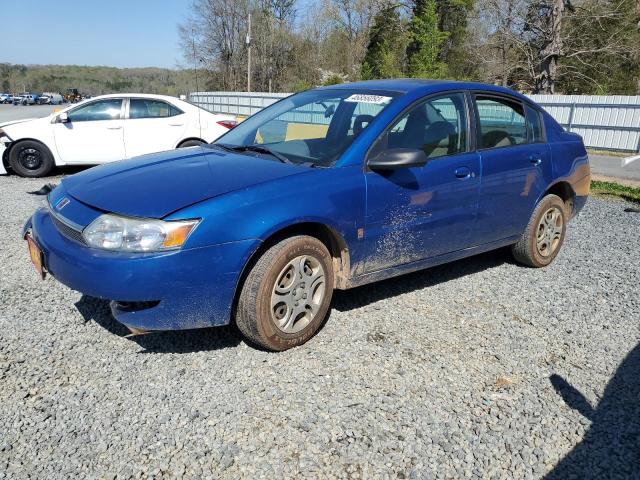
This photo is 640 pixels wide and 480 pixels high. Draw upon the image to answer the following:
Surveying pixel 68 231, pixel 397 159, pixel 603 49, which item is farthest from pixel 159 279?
pixel 603 49

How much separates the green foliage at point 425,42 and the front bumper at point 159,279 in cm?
2873

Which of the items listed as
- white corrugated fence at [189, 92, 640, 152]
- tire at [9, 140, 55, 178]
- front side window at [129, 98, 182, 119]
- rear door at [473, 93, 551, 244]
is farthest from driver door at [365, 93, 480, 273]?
white corrugated fence at [189, 92, 640, 152]

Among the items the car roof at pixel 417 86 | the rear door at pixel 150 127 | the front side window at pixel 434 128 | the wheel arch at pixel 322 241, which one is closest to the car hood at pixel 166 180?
the wheel arch at pixel 322 241

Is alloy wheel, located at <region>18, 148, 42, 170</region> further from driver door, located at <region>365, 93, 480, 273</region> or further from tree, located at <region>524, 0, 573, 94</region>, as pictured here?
tree, located at <region>524, 0, 573, 94</region>

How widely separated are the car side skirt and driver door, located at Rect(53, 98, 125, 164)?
6790 mm

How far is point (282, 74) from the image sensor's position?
166 feet

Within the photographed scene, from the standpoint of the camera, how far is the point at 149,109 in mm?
8977

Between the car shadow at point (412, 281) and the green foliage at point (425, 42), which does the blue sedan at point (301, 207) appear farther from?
the green foliage at point (425, 42)

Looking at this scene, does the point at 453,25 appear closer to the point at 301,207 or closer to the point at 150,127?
the point at 150,127

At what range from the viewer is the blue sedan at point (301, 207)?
2.70 metres

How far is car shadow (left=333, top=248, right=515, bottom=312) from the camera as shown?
3955 mm

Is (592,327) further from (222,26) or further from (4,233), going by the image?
(222,26)

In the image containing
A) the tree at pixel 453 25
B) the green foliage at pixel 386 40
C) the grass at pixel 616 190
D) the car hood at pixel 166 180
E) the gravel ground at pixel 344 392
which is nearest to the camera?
the gravel ground at pixel 344 392

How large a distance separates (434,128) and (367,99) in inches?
21.1
